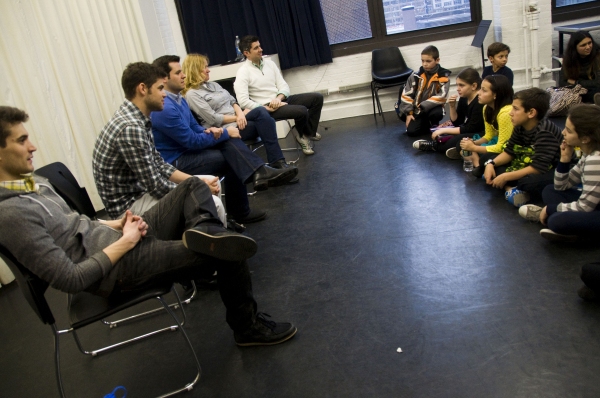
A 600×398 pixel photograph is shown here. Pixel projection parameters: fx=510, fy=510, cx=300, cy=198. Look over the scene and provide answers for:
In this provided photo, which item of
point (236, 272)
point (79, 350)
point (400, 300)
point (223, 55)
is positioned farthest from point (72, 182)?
point (223, 55)

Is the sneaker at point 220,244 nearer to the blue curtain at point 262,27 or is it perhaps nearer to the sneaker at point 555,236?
the sneaker at point 555,236

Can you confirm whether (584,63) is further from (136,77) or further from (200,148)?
(136,77)

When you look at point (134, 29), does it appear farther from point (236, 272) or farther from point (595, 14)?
point (595, 14)

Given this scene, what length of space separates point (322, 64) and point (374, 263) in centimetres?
437

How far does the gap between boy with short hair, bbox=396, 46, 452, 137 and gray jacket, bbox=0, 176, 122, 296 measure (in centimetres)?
377

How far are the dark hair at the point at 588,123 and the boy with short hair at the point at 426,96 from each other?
2.64 meters

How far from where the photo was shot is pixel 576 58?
4602 millimetres

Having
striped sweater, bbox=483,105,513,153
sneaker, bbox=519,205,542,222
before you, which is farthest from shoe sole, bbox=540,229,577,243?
striped sweater, bbox=483,105,513,153

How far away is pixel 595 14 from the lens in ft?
19.3

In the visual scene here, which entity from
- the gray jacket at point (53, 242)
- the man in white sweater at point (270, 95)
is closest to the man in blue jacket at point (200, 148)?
the man in white sweater at point (270, 95)

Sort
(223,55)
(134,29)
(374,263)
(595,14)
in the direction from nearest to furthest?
1. (374,263)
2. (134,29)
3. (595,14)
4. (223,55)

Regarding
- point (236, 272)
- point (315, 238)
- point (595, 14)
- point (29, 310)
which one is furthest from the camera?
point (595, 14)

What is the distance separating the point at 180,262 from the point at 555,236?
5.90 feet

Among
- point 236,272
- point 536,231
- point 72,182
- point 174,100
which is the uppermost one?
point 174,100
